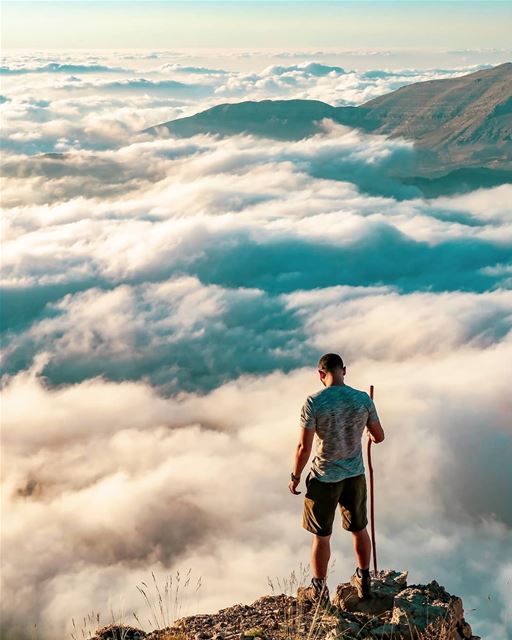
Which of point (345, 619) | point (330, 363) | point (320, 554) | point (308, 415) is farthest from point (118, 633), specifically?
point (330, 363)

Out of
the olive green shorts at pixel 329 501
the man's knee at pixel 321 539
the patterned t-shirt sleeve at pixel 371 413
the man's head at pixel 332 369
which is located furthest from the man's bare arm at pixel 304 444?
the man's knee at pixel 321 539

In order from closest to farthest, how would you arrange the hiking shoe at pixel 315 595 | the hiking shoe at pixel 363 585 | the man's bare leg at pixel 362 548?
1. the hiking shoe at pixel 315 595
2. the man's bare leg at pixel 362 548
3. the hiking shoe at pixel 363 585

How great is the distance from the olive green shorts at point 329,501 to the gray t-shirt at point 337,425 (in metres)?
0.14

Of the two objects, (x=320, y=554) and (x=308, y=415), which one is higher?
(x=308, y=415)

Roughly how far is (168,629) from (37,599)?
122 metres

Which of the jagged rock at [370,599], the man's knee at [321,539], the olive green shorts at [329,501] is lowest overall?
the jagged rock at [370,599]

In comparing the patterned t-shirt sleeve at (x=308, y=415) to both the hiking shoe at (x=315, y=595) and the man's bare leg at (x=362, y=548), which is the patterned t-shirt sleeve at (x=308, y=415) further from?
the hiking shoe at (x=315, y=595)

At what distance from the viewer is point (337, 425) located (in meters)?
8.38

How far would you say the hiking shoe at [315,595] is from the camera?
28.9ft

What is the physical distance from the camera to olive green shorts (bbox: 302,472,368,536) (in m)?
8.70

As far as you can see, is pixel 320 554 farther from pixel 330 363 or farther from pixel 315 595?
pixel 330 363

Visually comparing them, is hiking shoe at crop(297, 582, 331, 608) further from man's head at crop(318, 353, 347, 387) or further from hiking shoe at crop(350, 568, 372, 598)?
man's head at crop(318, 353, 347, 387)

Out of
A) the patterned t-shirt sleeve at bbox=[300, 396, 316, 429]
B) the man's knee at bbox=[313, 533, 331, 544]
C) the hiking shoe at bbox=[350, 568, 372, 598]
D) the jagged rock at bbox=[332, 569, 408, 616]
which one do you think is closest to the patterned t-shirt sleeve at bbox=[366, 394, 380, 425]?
the patterned t-shirt sleeve at bbox=[300, 396, 316, 429]

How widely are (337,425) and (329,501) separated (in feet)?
3.45
